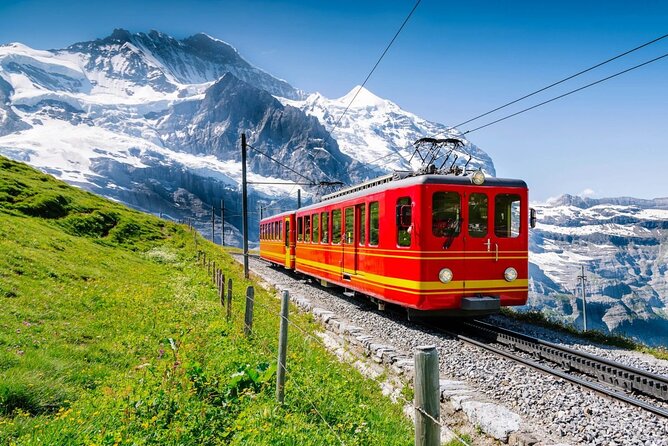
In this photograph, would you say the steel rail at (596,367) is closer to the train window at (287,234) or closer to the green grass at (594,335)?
the green grass at (594,335)

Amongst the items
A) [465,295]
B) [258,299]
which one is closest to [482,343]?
[465,295]

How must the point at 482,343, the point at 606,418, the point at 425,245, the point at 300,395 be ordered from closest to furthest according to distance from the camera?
1. the point at 606,418
2. the point at 300,395
3. the point at 482,343
4. the point at 425,245

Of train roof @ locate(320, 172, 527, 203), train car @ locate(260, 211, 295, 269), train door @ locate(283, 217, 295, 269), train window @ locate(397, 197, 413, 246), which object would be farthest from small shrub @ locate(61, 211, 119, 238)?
train window @ locate(397, 197, 413, 246)

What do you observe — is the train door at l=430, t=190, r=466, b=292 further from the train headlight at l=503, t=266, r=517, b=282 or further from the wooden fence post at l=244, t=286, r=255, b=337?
the wooden fence post at l=244, t=286, r=255, b=337

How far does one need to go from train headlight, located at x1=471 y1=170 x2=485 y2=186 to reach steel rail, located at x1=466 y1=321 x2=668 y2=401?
3.22m

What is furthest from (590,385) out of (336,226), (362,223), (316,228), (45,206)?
(45,206)

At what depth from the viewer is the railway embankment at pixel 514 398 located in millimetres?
5199

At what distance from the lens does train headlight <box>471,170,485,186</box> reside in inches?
416

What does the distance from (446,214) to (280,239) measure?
54.3 ft

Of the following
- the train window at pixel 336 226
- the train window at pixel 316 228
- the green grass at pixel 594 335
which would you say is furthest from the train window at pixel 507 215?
the train window at pixel 316 228

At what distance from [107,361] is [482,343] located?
6572mm

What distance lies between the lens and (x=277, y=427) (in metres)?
4.96

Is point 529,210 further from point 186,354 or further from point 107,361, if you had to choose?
point 107,361

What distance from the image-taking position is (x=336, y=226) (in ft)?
51.2
